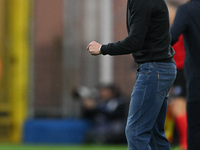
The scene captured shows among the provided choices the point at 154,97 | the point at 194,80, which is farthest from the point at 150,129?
the point at 194,80

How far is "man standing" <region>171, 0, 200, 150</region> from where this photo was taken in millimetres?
4199

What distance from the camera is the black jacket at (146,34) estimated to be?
359 centimetres

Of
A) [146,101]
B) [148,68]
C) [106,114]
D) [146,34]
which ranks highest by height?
[146,34]

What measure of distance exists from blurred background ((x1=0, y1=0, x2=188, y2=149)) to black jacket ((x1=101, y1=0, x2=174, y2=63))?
559 cm

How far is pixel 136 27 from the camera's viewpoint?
3596mm

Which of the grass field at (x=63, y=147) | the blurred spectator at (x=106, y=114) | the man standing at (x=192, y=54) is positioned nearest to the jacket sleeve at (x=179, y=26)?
the man standing at (x=192, y=54)

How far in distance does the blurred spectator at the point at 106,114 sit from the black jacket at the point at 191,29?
4.42 metres

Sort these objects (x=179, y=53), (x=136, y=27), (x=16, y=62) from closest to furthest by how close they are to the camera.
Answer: (x=136, y=27)
(x=179, y=53)
(x=16, y=62)

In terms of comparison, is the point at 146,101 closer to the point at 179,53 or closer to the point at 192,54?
the point at 192,54

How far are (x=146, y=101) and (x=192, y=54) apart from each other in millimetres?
754

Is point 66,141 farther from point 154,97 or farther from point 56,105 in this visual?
point 154,97

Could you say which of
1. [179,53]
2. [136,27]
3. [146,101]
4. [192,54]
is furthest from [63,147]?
[136,27]

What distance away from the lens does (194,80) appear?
424cm

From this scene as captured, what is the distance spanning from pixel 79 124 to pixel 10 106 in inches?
53.8
